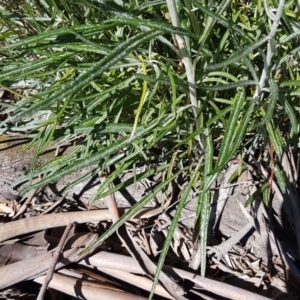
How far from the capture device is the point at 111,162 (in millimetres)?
1575

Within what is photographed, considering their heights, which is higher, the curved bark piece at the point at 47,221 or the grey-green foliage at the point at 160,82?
the grey-green foliage at the point at 160,82

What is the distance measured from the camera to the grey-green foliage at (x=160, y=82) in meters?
1.18

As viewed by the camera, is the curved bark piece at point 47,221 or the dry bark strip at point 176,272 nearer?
the dry bark strip at point 176,272

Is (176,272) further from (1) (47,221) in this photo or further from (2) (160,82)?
(2) (160,82)

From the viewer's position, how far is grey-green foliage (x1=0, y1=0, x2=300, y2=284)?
1.18 meters

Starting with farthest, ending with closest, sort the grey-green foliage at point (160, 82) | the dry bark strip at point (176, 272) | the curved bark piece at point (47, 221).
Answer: the curved bark piece at point (47, 221)
the dry bark strip at point (176, 272)
the grey-green foliage at point (160, 82)

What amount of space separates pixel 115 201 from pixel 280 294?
591mm

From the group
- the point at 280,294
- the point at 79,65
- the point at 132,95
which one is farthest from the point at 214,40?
the point at 280,294

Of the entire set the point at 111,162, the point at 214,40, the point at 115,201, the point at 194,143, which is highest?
the point at 214,40

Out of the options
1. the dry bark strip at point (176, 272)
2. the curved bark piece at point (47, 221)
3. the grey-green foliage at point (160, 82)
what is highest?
the grey-green foliage at point (160, 82)

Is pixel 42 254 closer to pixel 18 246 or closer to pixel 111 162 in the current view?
pixel 18 246

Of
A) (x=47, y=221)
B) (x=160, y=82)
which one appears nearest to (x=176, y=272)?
(x=47, y=221)

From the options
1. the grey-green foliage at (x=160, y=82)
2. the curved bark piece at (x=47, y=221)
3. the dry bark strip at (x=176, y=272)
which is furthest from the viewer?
the curved bark piece at (x=47, y=221)

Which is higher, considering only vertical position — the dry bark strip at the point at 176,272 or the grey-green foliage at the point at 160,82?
the grey-green foliage at the point at 160,82
